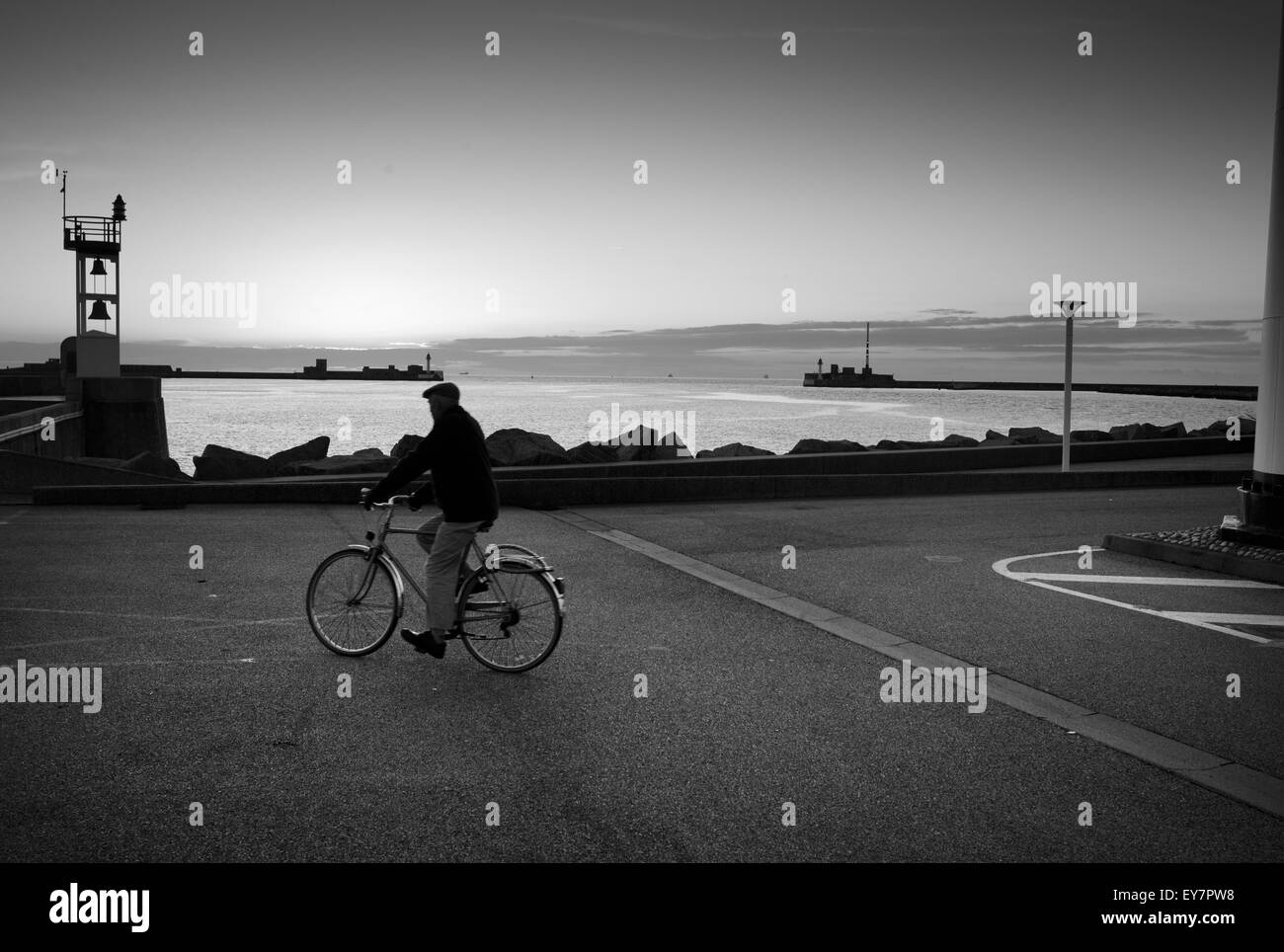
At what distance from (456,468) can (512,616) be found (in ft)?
3.20

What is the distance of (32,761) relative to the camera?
4.78 metres

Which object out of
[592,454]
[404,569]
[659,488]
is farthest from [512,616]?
[592,454]

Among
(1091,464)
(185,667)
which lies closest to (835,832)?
(185,667)

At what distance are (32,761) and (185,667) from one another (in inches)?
65.2

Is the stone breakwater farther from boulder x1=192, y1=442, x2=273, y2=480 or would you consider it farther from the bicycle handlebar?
the bicycle handlebar

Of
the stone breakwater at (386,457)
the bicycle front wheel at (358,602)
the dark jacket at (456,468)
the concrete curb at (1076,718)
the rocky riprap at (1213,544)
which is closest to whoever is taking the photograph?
the concrete curb at (1076,718)

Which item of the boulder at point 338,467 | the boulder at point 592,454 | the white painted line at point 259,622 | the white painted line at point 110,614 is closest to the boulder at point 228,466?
the boulder at point 338,467

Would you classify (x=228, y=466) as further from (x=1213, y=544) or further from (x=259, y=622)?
(x=1213, y=544)

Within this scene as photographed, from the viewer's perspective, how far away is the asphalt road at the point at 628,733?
13.2ft

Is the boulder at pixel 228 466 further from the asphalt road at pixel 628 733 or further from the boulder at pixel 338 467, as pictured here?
the asphalt road at pixel 628 733

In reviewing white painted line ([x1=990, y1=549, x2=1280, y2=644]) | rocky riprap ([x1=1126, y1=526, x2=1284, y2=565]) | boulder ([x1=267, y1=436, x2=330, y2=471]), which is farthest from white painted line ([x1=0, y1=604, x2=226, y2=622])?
boulder ([x1=267, y1=436, x2=330, y2=471])

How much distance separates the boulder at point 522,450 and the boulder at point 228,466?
5.82 meters

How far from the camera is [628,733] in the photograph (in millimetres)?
5266
